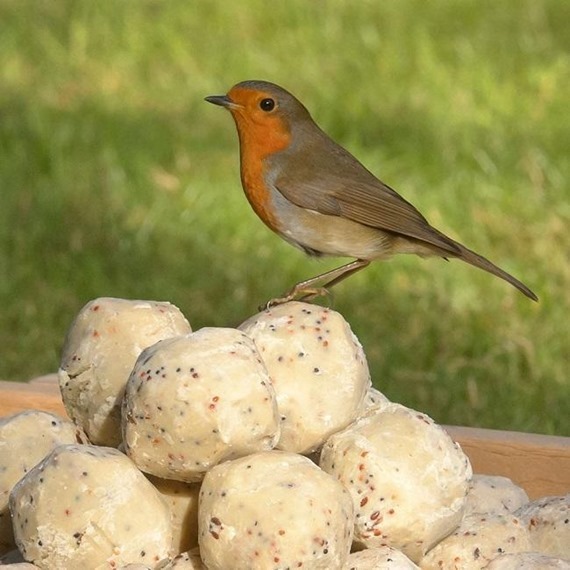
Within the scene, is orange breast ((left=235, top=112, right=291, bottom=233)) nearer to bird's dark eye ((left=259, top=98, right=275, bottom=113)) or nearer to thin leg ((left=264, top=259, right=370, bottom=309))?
bird's dark eye ((left=259, top=98, right=275, bottom=113))

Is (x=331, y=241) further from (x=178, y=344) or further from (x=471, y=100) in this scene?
(x=471, y=100)

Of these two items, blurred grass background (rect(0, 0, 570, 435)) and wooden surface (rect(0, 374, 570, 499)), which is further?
blurred grass background (rect(0, 0, 570, 435))

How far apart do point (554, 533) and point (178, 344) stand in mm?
781

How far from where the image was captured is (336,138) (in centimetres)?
670

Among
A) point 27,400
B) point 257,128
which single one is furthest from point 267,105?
point 27,400

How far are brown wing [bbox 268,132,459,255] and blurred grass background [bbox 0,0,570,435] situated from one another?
0.97 meters

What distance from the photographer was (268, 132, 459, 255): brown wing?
3.44 metres

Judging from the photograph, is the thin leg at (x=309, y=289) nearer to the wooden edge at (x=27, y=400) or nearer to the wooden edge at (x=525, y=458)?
the wooden edge at (x=525, y=458)

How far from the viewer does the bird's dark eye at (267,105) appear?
3.50m

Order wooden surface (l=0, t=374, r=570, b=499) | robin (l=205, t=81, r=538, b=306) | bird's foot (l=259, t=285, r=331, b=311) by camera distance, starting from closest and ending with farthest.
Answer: bird's foot (l=259, t=285, r=331, b=311) → wooden surface (l=0, t=374, r=570, b=499) → robin (l=205, t=81, r=538, b=306)

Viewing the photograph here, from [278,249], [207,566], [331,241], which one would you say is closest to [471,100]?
[278,249]

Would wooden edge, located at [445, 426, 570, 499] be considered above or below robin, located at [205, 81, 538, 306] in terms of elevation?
below

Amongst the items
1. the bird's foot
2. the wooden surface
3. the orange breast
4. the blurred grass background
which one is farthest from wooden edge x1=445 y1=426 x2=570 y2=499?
the blurred grass background

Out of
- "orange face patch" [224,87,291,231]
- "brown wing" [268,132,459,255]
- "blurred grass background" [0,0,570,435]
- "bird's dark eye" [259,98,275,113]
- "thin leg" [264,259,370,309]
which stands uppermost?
"bird's dark eye" [259,98,275,113]
